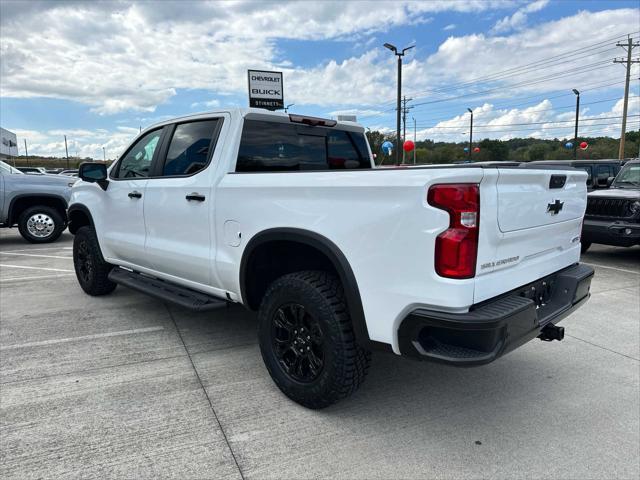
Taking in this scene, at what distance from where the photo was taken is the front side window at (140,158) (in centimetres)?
434

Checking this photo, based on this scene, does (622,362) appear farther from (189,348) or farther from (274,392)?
(189,348)

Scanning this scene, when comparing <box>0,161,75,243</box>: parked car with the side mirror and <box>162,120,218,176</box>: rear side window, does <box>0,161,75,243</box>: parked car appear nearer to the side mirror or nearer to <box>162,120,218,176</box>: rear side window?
the side mirror

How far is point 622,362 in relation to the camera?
3.78 metres

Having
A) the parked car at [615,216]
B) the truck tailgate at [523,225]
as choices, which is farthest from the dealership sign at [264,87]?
the truck tailgate at [523,225]

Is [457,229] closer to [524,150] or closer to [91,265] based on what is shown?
[91,265]

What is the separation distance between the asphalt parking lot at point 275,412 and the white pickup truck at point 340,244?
14.3 inches

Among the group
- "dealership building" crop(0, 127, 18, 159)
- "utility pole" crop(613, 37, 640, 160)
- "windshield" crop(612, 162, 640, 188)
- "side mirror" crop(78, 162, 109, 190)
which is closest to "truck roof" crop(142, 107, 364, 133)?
"side mirror" crop(78, 162, 109, 190)

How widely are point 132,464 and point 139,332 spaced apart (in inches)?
83.9

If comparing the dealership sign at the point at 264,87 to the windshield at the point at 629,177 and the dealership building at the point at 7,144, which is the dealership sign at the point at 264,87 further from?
the dealership building at the point at 7,144

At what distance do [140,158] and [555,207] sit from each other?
3638 mm

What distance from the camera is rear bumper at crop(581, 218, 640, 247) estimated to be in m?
7.17

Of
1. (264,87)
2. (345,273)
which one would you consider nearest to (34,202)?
(345,273)

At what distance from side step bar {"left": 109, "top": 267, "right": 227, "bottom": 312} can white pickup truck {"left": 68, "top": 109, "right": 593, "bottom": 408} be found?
0.07 feet

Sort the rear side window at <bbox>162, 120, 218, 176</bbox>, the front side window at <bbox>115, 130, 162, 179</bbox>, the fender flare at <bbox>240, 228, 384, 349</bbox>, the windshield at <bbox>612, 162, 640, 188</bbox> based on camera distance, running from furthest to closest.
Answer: the windshield at <bbox>612, 162, 640, 188</bbox> < the front side window at <bbox>115, 130, 162, 179</bbox> < the rear side window at <bbox>162, 120, 218, 176</bbox> < the fender flare at <bbox>240, 228, 384, 349</bbox>
